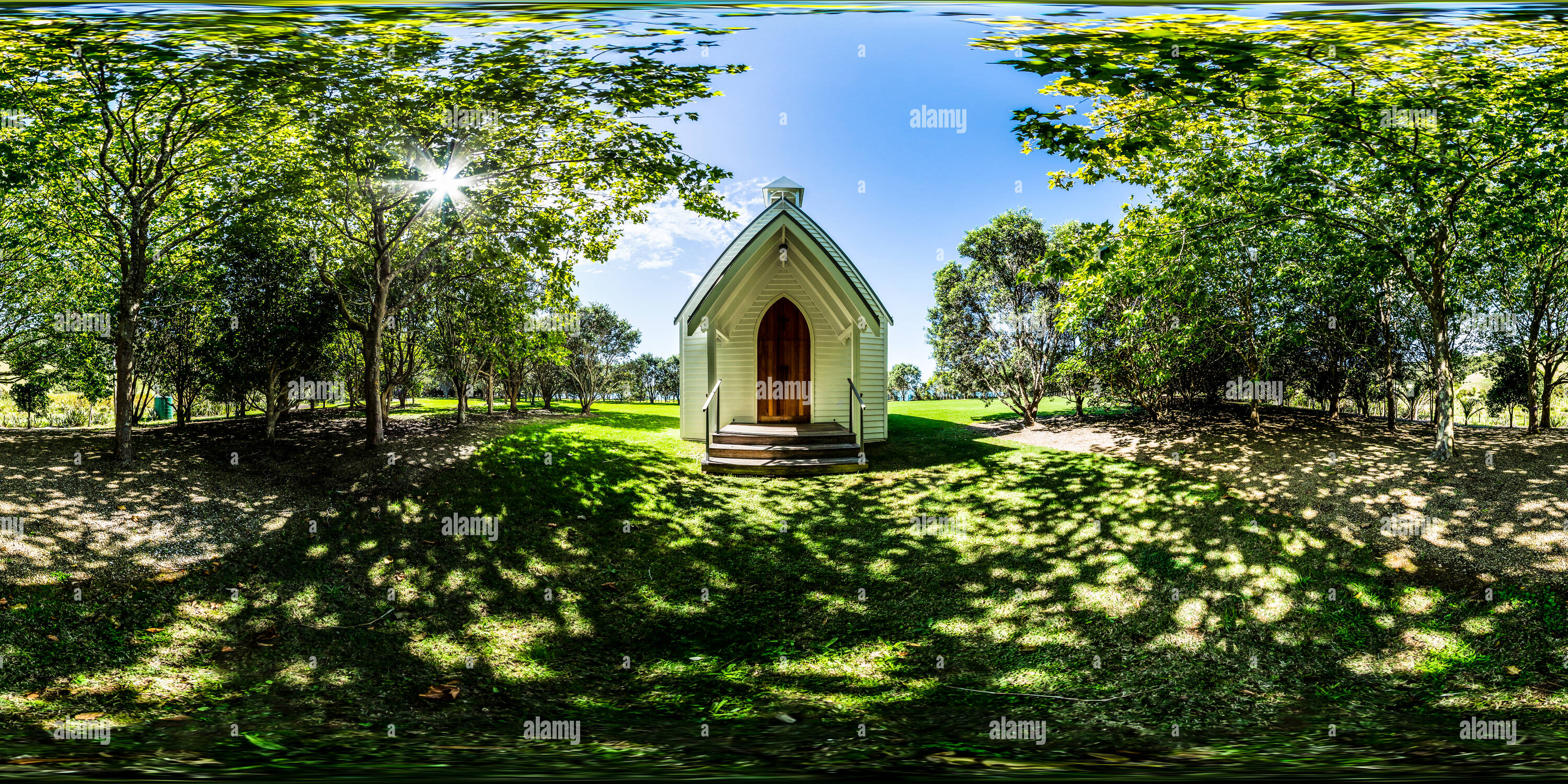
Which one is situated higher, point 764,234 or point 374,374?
point 764,234

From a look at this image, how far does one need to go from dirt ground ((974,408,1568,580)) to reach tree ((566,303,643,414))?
5.40ft

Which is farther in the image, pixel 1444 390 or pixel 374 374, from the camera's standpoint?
pixel 1444 390

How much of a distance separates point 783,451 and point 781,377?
419 mm

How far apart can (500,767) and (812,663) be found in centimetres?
86

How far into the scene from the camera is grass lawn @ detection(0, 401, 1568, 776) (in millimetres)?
1251

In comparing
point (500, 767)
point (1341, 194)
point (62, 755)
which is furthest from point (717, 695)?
point (1341, 194)

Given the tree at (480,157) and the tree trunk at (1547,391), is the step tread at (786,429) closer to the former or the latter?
the tree at (480,157)

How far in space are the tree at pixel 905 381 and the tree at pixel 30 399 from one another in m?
3.62

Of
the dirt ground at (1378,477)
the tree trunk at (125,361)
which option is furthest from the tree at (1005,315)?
the tree trunk at (125,361)

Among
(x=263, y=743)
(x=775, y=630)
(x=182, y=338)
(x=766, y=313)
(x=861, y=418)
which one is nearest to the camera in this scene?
(x=263, y=743)

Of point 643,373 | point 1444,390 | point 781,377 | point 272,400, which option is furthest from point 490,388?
point 1444,390

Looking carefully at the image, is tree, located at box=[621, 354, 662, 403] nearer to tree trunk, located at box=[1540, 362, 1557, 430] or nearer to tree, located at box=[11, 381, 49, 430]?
tree, located at box=[11, 381, 49, 430]

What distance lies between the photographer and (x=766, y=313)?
2936 mm

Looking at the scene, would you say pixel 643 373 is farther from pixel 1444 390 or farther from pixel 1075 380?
pixel 1444 390
